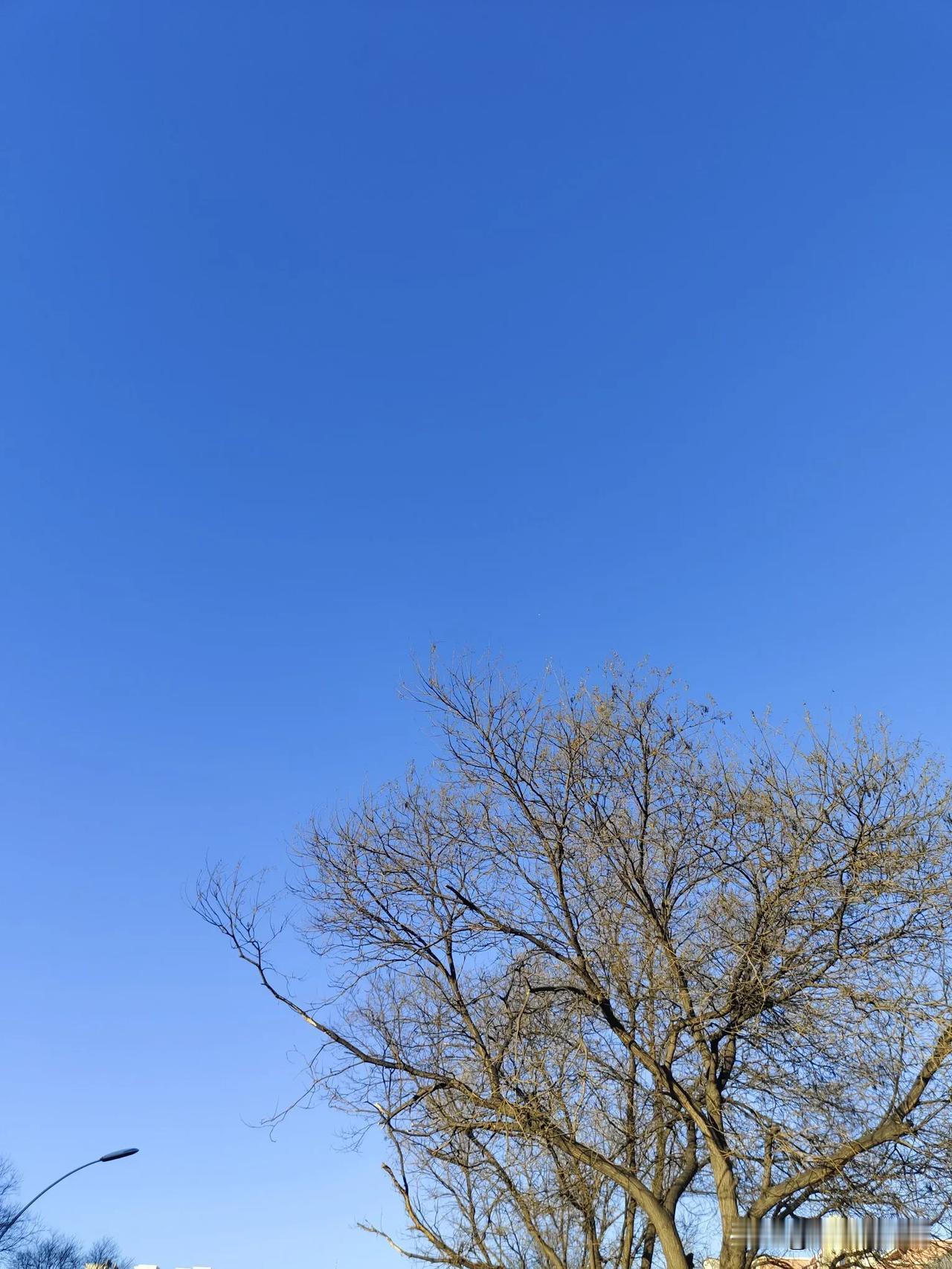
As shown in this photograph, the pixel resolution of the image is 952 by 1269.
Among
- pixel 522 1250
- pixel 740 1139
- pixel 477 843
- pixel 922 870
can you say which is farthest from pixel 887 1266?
pixel 522 1250

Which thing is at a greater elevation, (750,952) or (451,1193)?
(750,952)

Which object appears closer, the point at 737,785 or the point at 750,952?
the point at 750,952

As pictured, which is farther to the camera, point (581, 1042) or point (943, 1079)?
point (581, 1042)

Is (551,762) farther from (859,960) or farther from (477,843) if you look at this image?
(859,960)

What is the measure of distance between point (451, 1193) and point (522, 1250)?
330cm

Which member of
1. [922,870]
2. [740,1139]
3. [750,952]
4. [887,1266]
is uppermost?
[922,870]

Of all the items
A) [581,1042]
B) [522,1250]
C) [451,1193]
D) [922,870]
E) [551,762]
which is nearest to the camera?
[922,870]

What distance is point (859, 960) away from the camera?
432 inches

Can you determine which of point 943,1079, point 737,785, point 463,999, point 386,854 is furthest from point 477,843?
point 943,1079

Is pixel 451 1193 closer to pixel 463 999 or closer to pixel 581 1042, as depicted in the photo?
pixel 463 999

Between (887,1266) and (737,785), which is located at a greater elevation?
(737,785)

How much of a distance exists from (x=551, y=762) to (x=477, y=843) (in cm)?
128

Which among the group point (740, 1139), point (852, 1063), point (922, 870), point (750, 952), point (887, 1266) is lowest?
point (887, 1266)

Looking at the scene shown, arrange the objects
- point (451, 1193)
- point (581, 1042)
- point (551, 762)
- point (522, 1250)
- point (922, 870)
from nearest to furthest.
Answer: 1. point (922, 870)
2. point (581, 1042)
3. point (551, 762)
4. point (451, 1193)
5. point (522, 1250)
